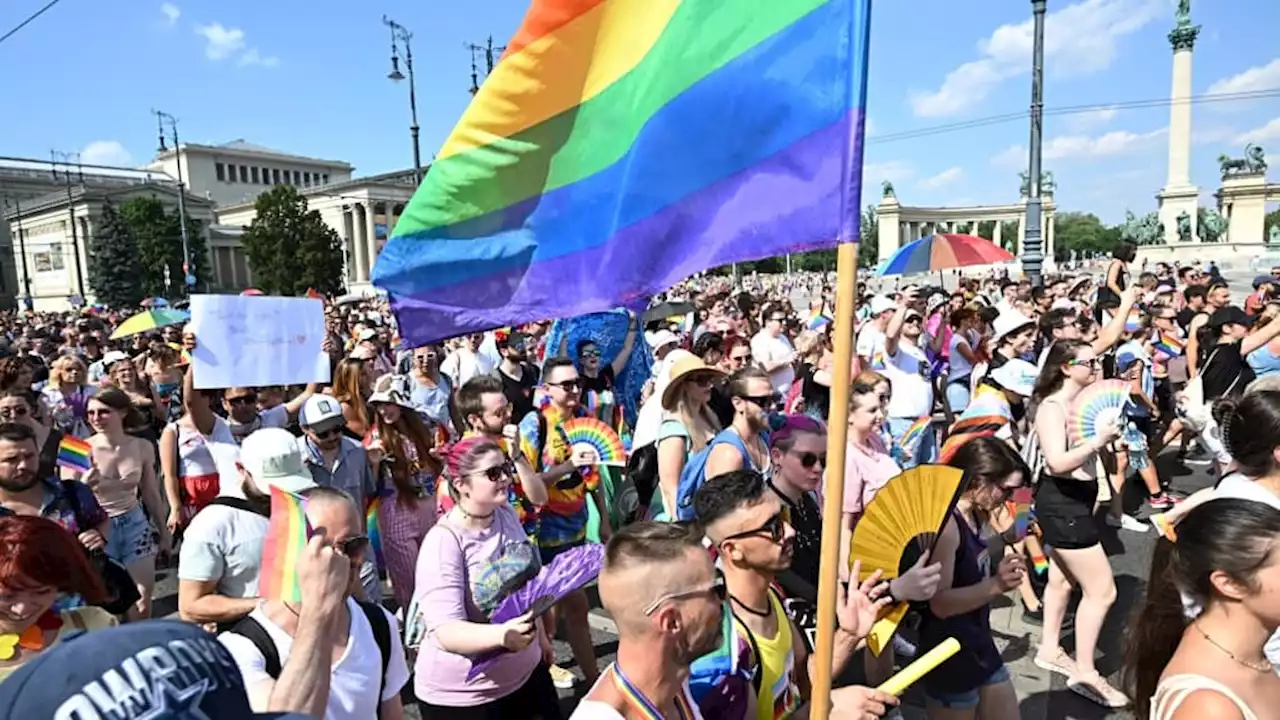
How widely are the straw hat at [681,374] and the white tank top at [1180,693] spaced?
2.71 meters

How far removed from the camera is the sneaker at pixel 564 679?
4.33m

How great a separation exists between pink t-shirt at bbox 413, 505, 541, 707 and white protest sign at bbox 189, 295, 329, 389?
2837mm

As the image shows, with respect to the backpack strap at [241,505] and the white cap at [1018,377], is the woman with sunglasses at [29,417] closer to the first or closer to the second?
the backpack strap at [241,505]

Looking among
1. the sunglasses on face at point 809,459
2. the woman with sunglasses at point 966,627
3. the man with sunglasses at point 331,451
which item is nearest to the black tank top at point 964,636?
the woman with sunglasses at point 966,627

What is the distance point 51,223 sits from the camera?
269ft

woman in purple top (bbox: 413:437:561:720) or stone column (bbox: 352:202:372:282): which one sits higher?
stone column (bbox: 352:202:372:282)

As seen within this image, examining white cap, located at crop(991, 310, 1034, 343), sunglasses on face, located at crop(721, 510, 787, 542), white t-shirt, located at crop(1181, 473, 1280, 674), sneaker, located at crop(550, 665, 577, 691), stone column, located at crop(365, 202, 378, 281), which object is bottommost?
sneaker, located at crop(550, 665, 577, 691)

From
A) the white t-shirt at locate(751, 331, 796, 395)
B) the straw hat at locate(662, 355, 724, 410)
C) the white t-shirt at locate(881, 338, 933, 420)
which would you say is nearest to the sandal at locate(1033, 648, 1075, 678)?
the straw hat at locate(662, 355, 724, 410)

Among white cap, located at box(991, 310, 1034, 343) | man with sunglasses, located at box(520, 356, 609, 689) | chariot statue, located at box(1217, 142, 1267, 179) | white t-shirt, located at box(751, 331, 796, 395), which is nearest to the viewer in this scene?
man with sunglasses, located at box(520, 356, 609, 689)

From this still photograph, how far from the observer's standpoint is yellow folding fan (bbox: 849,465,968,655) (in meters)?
2.46

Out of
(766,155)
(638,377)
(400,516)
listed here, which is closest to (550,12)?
(766,155)

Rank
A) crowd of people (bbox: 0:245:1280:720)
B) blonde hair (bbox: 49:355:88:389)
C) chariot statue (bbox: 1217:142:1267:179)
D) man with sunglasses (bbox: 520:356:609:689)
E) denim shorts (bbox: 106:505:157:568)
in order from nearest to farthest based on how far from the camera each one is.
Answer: crowd of people (bbox: 0:245:1280:720) < man with sunglasses (bbox: 520:356:609:689) < denim shorts (bbox: 106:505:157:568) < blonde hair (bbox: 49:355:88:389) < chariot statue (bbox: 1217:142:1267:179)

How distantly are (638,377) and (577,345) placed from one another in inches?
40.8

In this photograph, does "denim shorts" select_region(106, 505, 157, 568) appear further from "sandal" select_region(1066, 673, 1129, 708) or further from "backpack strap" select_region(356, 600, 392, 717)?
"sandal" select_region(1066, 673, 1129, 708)
